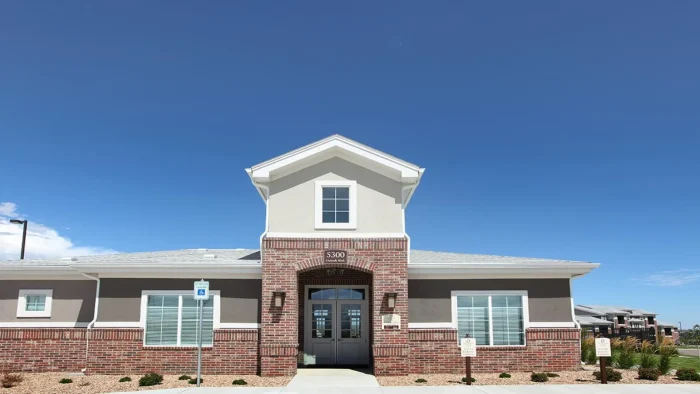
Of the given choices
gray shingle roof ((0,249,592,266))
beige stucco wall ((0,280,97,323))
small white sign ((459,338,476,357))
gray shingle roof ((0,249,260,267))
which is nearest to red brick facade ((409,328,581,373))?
small white sign ((459,338,476,357))

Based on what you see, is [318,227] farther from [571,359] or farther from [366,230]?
[571,359]

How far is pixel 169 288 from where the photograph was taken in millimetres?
14562

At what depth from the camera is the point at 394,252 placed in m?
14.0

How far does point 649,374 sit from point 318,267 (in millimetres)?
8864

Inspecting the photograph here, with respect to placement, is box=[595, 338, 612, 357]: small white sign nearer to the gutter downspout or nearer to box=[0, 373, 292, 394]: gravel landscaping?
box=[0, 373, 292, 394]: gravel landscaping

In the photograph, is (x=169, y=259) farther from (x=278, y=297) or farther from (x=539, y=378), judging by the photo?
(x=539, y=378)

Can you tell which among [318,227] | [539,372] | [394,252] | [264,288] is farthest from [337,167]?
[539,372]

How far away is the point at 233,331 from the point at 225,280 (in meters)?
1.42

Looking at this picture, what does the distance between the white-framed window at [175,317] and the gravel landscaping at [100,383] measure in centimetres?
101

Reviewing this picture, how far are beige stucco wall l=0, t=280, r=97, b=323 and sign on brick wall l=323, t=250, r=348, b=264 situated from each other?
7120mm

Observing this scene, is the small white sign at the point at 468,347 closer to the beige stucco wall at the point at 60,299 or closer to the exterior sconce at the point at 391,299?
the exterior sconce at the point at 391,299

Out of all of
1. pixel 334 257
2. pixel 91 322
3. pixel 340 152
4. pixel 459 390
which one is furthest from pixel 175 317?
pixel 459 390

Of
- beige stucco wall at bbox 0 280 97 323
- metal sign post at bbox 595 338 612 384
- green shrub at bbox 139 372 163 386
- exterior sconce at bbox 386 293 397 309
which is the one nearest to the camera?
green shrub at bbox 139 372 163 386

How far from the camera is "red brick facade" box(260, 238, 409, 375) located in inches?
537
